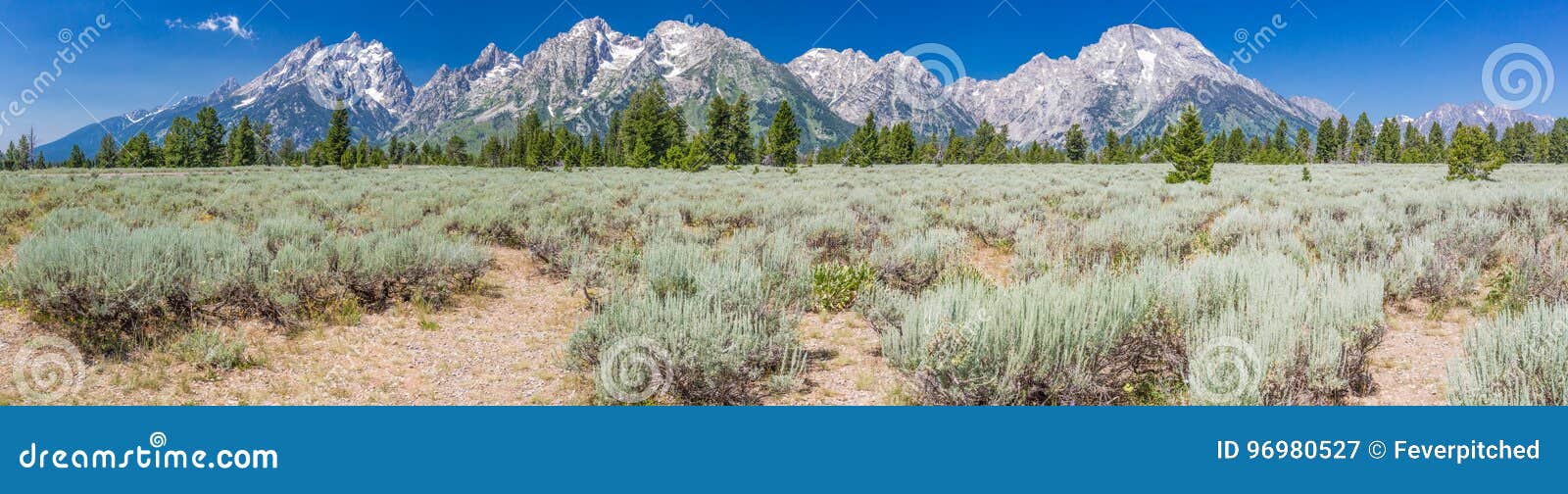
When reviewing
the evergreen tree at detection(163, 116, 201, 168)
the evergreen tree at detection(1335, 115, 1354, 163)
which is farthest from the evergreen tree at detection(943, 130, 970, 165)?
the evergreen tree at detection(163, 116, 201, 168)

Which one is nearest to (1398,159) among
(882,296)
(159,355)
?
(882,296)

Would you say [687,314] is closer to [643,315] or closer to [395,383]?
[643,315]

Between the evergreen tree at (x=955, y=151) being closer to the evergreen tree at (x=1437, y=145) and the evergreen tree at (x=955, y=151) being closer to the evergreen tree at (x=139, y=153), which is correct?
the evergreen tree at (x=1437, y=145)

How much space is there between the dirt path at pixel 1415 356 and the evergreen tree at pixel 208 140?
279 ft

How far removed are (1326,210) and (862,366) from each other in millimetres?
11780

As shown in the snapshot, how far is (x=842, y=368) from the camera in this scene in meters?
5.20

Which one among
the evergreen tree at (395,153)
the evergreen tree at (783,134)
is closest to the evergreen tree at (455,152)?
the evergreen tree at (395,153)

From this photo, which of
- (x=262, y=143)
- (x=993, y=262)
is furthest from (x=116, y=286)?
(x=262, y=143)

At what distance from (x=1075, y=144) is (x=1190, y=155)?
6451 centimetres

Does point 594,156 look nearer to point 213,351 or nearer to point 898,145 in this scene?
point 898,145

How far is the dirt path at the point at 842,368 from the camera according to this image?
4520 mm

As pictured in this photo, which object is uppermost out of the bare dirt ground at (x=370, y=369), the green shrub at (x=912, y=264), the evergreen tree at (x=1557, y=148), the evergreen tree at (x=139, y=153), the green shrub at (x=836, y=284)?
the evergreen tree at (x=1557, y=148)

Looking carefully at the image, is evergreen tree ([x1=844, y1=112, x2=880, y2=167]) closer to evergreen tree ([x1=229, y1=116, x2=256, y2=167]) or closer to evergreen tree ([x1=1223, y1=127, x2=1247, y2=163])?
evergreen tree ([x1=1223, y1=127, x2=1247, y2=163])

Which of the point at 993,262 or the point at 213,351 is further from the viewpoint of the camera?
the point at 993,262
